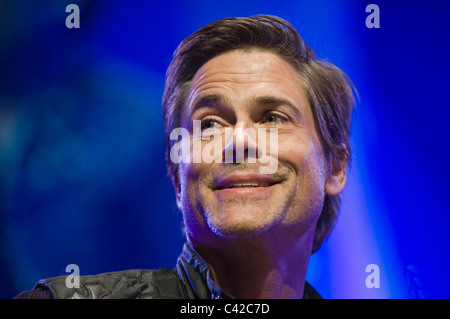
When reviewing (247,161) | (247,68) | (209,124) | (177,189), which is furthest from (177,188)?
(247,68)

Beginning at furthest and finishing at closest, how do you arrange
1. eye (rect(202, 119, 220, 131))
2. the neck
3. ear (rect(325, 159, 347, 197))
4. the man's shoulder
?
ear (rect(325, 159, 347, 197)), eye (rect(202, 119, 220, 131)), the neck, the man's shoulder

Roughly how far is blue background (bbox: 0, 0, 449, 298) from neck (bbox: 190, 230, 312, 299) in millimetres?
542

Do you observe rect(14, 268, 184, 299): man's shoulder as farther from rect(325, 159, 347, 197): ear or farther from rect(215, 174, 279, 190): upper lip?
rect(325, 159, 347, 197): ear

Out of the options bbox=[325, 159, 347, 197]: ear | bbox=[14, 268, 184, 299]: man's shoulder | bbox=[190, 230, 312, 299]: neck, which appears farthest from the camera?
bbox=[325, 159, 347, 197]: ear

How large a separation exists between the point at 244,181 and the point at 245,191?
41 millimetres

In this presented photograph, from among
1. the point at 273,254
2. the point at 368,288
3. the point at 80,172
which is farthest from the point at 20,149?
the point at 368,288

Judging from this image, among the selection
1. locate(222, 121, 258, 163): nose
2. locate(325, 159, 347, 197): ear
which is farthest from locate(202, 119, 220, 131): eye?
locate(325, 159, 347, 197): ear

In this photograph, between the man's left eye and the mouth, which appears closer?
the mouth

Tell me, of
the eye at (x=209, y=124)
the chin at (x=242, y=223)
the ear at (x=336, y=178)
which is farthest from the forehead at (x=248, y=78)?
the chin at (x=242, y=223)

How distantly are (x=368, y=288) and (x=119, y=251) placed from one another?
118 cm

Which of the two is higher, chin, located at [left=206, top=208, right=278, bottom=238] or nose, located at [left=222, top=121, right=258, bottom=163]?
nose, located at [left=222, top=121, right=258, bottom=163]

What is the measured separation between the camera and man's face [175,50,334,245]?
1.54 m

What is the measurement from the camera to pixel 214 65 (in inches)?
71.4

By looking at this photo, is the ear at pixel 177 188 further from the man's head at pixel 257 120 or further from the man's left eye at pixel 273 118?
the man's left eye at pixel 273 118
